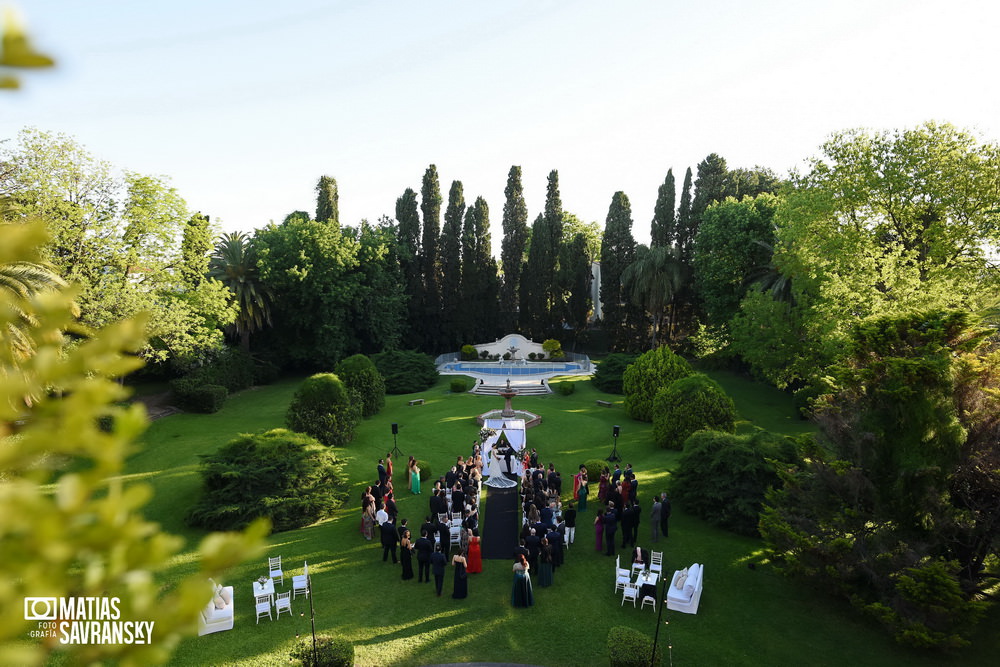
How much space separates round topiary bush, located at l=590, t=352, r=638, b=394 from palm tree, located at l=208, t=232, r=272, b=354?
23.0 meters

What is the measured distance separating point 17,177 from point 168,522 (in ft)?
49.4

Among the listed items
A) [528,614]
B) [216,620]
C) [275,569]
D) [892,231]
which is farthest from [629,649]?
[892,231]

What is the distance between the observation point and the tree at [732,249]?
3966 centimetres

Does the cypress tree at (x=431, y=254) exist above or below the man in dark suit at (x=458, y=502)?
above

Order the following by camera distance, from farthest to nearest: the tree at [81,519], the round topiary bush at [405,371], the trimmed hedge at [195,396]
Answer: the round topiary bush at [405,371] → the trimmed hedge at [195,396] → the tree at [81,519]

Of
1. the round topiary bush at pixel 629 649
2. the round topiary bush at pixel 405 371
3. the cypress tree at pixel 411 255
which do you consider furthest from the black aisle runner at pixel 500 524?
the cypress tree at pixel 411 255

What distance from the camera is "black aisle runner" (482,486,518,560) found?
52.2 feet

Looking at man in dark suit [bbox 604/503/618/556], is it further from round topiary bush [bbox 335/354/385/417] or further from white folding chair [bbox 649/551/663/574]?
round topiary bush [bbox 335/354/385/417]

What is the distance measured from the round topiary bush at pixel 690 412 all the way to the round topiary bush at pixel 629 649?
45.5 feet

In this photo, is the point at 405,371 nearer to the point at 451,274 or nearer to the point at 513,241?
the point at 451,274

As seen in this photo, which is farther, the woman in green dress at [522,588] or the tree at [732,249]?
the tree at [732,249]

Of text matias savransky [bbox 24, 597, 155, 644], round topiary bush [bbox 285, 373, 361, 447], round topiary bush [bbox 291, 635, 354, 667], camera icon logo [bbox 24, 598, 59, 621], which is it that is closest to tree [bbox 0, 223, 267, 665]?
text matias savransky [bbox 24, 597, 155, 644]

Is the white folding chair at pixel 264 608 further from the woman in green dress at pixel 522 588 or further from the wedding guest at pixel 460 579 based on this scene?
the woman in green dress at pixel 522 588

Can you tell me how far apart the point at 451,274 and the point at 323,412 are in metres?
31.1
